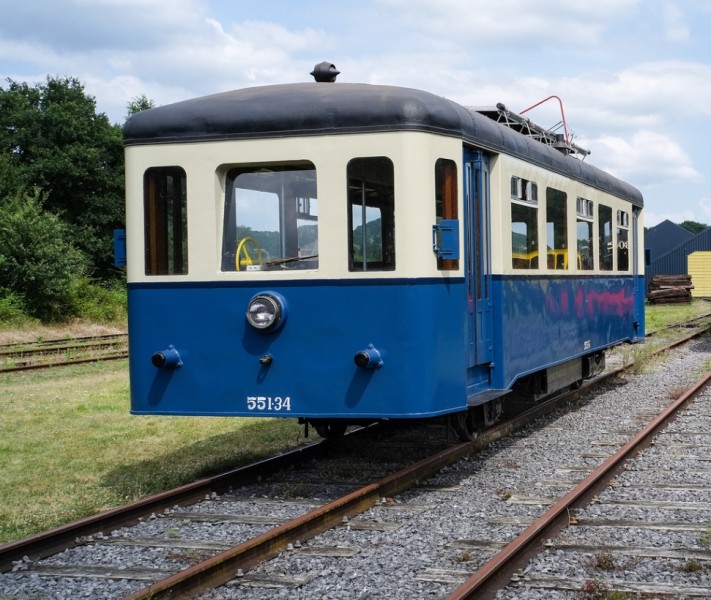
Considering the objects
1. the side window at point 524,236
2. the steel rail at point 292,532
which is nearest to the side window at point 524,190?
the side window at point 524,236

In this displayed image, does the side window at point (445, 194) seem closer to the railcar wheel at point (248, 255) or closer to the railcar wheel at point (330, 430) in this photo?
the railcar wheel at point (248, 255)

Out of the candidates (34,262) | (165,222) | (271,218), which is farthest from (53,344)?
(271,218)

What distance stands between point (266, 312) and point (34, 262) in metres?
24.8

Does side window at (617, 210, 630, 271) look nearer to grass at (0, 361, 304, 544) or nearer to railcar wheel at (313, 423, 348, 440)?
grass at (0, 361, 304, 544)

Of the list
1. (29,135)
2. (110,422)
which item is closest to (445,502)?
(110,422)

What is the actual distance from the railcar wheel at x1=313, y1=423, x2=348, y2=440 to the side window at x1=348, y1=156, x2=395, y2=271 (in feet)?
7.30

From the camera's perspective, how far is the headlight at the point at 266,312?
745cm

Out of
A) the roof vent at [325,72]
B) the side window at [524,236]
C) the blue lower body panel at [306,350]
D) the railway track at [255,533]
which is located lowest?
the railway track at [255,533]

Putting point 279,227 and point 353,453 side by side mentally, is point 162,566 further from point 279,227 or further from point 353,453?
point 353,453

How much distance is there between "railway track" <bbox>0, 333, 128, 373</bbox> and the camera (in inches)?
762

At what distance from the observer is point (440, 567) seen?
5727 mm

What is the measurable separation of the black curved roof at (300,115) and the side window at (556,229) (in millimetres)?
2544

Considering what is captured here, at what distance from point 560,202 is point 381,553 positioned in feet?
19.1

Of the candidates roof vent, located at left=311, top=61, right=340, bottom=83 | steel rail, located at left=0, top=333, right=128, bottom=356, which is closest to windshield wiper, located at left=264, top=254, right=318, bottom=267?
roof vent, located at left=311, top=61, right=340, bottom=83
